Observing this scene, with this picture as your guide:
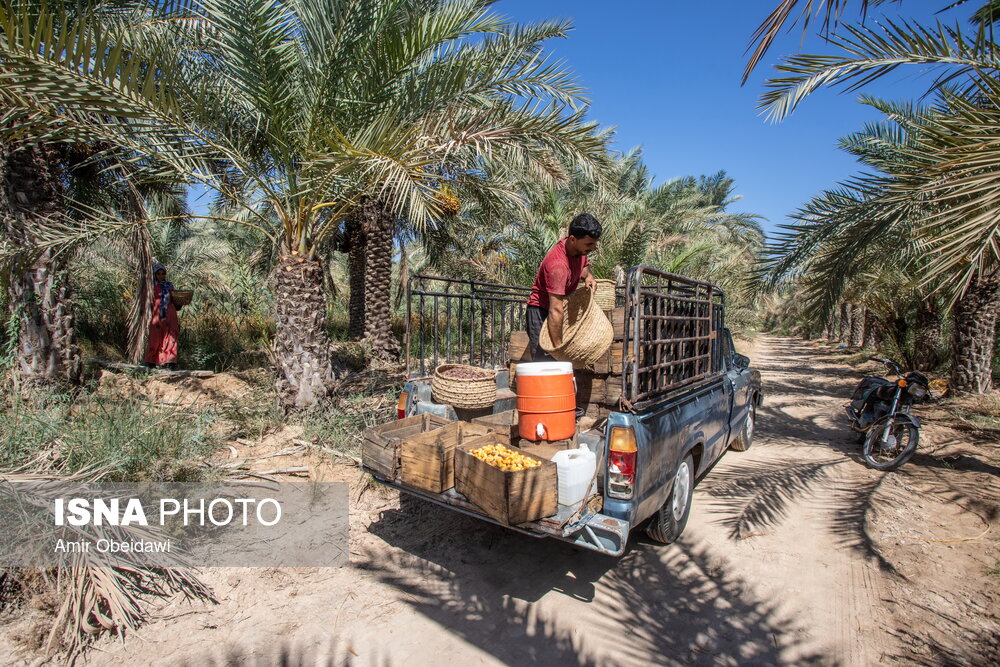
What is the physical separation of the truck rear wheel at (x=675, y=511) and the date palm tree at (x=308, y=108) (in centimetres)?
312

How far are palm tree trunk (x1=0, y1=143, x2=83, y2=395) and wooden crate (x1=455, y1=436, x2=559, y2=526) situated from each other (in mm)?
5365

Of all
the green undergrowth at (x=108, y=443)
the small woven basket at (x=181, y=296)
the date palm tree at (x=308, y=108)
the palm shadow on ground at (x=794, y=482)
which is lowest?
the palm shadow on ground at (x=794, y=482)

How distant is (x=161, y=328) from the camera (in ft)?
25.8

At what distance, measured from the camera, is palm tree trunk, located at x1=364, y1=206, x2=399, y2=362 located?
1030 cm

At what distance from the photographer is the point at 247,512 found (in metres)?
4.05

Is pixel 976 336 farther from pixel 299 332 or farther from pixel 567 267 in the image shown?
pixel 299 332

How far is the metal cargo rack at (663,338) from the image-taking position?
3344 millimetres

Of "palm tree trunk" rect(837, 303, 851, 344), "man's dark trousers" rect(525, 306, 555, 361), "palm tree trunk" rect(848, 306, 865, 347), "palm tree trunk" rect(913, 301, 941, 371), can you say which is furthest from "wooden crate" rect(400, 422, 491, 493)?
"palm tree trunk" rect(837, 303, 851, 344)

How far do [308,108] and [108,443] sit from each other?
361 centimetres

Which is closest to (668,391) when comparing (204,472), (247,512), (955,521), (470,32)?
(955,521)

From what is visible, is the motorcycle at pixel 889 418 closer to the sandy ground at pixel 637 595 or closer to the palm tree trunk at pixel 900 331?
the sandy ground at pixel 637 595

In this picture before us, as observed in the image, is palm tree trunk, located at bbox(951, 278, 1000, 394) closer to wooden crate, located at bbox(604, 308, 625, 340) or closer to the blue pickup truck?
the blue pickup truck

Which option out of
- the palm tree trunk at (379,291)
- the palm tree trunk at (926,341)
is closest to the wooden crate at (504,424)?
the palm tree trunk at (379,291)

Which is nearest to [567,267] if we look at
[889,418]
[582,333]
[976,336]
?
[582,333]
